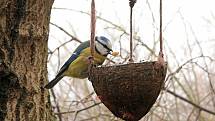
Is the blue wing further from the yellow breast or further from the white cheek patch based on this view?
the white cheek patch

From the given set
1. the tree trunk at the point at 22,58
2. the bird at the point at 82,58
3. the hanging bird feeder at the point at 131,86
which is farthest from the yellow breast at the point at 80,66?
the hanging bird feeder at the point at 131,86

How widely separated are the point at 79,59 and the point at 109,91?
1.63 metres

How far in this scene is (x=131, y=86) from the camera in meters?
1.73

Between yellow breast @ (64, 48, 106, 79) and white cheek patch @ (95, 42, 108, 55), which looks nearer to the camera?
white cheek patch @ (95, 42, 108, 55)

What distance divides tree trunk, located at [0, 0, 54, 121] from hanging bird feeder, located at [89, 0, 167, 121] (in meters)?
0.64

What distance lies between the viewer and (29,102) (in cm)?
234

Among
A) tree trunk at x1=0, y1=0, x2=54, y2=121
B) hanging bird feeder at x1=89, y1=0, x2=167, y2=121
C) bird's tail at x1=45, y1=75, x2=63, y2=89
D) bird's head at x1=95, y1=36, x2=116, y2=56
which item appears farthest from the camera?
bird's head at x1=95, y1=36, x2=116, y2=56

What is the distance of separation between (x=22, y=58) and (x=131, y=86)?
2.62 feet

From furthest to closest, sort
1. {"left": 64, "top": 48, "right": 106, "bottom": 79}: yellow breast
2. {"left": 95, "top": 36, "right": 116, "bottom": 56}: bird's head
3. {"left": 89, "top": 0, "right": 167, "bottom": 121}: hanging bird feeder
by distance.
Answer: {"left": 64, "top": 48, "right": 106, "bottom": 79}: yellow breast, {"left": 95, "top": 36, "right": 116, "bottom": 56}: bird's head, {"left": 89, "top": 0, "right": 167, "bottom": 121}: hanging bird feeder

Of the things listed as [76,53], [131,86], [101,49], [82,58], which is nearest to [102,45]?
[101,49]

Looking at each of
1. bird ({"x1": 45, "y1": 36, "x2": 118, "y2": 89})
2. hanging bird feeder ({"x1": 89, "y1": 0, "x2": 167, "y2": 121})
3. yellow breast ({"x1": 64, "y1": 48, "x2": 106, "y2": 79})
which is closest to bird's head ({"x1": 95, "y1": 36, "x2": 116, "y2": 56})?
bird ({"x1": 45, "y1": 36, "x2": 118, "y2": 89})

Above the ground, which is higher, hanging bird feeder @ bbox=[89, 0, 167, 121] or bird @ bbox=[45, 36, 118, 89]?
bird @ bbox=[45, 36, 118, 89]

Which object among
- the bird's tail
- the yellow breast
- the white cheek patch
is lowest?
the bird's tail

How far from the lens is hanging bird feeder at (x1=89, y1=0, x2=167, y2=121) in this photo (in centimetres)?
173
